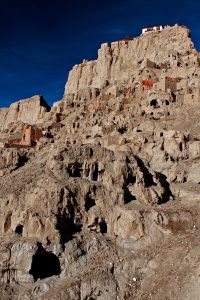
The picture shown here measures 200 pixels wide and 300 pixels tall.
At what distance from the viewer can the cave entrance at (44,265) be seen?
74.6 ft

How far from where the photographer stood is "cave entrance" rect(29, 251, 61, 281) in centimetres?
2274

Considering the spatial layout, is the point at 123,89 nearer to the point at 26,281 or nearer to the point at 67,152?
the point at 67,152

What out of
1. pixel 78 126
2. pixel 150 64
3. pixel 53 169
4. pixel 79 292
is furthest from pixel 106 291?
pixel 150 64

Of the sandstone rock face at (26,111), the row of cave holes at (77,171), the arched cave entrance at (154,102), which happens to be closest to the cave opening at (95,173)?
the row of cave holes at (77,171)

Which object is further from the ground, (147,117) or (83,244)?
(147,117)

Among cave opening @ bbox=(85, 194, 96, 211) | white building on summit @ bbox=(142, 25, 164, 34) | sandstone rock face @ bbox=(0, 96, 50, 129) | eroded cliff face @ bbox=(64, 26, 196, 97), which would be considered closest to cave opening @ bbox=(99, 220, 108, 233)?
cave opening @ bbox=(85, 194, 96, 211)

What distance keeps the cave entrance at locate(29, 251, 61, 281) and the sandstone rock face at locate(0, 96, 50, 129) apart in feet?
190

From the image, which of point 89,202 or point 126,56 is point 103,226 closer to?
point 89,202

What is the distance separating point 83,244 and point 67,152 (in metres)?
7.65

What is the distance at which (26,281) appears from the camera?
876 inches

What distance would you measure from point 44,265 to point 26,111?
6911 centimetres

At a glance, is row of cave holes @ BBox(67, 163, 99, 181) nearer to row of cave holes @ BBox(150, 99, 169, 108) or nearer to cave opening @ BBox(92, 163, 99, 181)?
cave opening @ BBox(92, 163, 99, 181)

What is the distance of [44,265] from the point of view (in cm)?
2328

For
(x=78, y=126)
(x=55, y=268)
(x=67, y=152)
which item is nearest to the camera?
(x=55, y=268)
